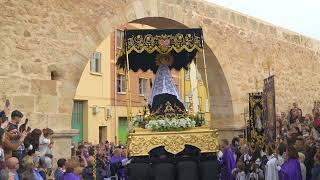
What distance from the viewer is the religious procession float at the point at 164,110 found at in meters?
8.55

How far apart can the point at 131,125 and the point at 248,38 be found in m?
8.02

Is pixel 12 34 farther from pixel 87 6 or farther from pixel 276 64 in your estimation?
pixel 276 64

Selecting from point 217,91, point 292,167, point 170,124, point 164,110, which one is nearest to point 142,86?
point 217,91

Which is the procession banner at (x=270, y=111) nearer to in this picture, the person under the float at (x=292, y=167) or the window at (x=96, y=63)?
the person under the float at (x=292, y=167)

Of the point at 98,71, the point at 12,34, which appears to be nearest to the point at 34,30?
the point at 12,34

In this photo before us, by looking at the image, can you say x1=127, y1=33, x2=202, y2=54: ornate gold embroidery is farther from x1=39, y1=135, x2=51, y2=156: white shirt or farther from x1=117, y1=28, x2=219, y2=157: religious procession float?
x1=39, y1=135, x2=51, y2=156: white shirt

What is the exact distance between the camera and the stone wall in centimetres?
916

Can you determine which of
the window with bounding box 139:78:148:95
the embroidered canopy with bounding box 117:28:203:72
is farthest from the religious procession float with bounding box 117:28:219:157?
the window with bounding box 139:78:148:95

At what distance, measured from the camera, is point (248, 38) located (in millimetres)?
15891

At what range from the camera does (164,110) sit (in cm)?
898

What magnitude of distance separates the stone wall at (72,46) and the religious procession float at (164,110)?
1.28 metres

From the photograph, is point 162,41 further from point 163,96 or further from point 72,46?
point 72,46

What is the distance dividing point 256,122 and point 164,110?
432cm

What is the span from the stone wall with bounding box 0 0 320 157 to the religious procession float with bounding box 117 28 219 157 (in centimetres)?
128
